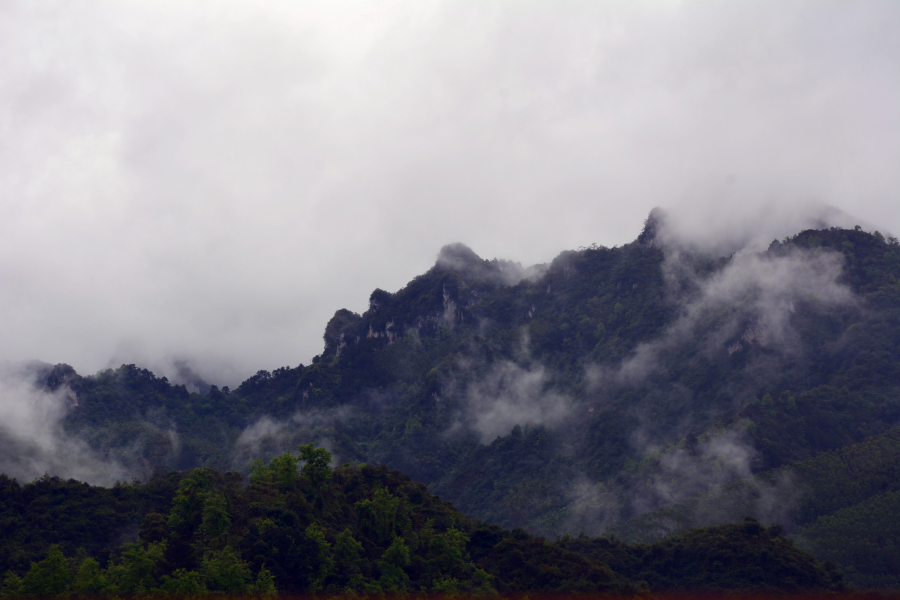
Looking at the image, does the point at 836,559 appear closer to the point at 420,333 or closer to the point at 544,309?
the point at 544,309

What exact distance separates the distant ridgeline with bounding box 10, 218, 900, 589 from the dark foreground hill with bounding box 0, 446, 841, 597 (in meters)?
4.00

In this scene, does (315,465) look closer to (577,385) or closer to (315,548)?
(315,548)

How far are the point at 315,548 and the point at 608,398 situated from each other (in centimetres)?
7991

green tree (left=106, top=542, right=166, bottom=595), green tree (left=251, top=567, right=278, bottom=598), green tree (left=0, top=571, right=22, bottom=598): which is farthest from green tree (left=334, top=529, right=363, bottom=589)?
green tree (left=0, top=571, right=22, bottom=598)

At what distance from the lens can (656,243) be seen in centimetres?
13938

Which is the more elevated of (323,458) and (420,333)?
(420,333)

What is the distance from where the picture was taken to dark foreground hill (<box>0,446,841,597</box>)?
1603 inches

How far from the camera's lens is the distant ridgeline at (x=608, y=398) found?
7906cm

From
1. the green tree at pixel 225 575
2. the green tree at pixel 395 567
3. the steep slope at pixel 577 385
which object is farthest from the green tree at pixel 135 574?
the steep slope at pixel 577 385

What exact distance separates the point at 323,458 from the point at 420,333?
309 ft

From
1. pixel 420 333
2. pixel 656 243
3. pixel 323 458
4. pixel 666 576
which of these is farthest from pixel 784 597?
pixel 420 333

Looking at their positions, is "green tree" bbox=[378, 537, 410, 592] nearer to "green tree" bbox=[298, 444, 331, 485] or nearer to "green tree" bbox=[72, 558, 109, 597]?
"green tree" bbox=[298, 444, 331, 485]

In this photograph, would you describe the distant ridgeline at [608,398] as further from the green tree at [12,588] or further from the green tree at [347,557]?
the green tree at [12,588]

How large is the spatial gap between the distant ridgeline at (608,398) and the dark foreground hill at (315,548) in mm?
4004
